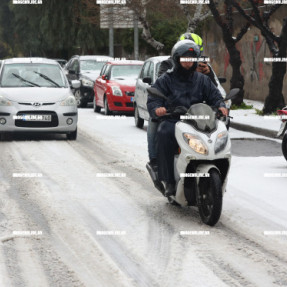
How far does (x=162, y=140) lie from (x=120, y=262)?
216 centimetres

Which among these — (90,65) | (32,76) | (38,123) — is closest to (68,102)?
(38,123)

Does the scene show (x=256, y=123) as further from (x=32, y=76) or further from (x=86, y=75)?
(x=86, y=75)

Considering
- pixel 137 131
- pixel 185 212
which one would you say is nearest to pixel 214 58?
pixel 137 131

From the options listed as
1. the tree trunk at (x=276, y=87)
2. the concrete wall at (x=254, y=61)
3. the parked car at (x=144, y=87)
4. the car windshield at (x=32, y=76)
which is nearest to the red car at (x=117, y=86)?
the parked car at (x=144, y=87)

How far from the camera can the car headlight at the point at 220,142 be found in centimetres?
779

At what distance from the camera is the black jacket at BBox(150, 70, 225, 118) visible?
8383 millimetres

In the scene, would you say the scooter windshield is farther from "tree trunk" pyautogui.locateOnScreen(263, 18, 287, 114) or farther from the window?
"tree trunk" pyautogui.locateOnScreen(263, 18, 287, 114)

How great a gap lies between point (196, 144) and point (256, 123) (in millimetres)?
11359

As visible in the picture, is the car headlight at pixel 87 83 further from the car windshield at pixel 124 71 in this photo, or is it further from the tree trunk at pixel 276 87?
the tree trunk at pixel 276 87

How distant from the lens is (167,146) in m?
8.32

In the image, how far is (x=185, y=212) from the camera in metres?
8.58

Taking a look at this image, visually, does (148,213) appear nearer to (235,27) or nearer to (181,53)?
(181,53)

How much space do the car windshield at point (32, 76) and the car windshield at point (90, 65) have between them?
36.9 ft

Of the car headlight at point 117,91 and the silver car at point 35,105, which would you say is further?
the car headlight at point 117,91
